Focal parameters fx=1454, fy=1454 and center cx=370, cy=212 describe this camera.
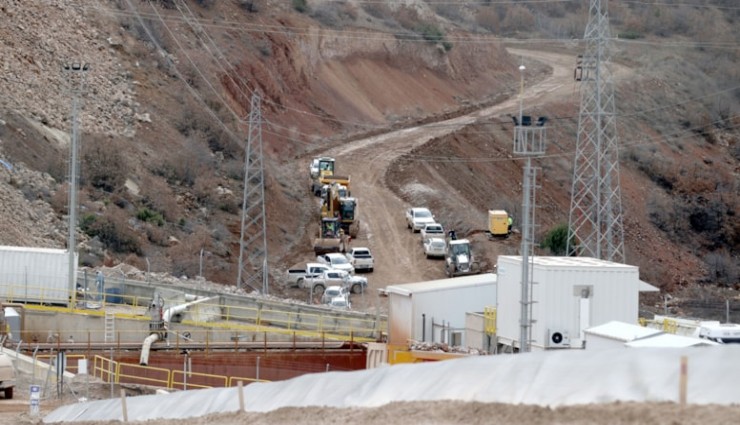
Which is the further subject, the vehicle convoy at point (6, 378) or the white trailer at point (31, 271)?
the white trailer at point (31, 271)

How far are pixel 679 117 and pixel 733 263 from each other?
110 ft

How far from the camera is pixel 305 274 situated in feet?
196

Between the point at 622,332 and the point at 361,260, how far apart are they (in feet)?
107

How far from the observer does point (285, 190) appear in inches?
2968

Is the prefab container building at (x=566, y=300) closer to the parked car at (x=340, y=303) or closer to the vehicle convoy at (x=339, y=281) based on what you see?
the parked car at (x=340, y=303)

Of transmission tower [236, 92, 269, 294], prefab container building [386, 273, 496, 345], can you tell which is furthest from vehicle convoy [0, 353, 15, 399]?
transmission tower [236, 92, 269, 294]

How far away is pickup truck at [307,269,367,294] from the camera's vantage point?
58219 mm

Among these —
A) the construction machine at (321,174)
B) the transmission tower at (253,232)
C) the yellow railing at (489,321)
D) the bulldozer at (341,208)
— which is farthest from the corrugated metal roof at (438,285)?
the construction machine at (321,174)

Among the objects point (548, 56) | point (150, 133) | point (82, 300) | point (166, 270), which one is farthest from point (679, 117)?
point (82, 300)

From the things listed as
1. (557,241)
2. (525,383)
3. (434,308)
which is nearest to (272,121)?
(557,241)

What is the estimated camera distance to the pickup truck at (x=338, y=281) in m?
58.2

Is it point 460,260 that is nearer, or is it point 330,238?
Answer: point 460,260

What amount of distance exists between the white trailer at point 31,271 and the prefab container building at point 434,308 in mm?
11597

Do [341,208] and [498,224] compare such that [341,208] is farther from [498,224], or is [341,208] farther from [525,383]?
[525,383]
